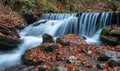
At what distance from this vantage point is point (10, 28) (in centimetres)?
1214

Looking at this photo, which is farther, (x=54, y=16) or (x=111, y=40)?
(x=54, y=16)

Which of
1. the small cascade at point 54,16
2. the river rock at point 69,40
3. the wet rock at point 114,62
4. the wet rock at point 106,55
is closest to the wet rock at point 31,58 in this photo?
the river rock at point 69,40

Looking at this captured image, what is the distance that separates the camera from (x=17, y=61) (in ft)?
31.3

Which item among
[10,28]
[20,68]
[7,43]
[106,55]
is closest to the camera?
[20,68]

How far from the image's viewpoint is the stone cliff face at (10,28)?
34.7 ft

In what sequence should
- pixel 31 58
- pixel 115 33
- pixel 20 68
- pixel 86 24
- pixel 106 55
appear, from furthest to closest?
pixel 86 24 < pixel 115 33 < pixel 31 58 < pixel 106 55 < pixel 20 68

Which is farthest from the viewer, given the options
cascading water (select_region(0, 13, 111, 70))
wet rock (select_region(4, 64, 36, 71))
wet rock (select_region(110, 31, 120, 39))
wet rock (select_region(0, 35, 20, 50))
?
cascading water (select_region(0, 13, 111, 70))

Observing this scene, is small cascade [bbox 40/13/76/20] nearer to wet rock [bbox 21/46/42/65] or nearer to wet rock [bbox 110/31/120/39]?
wet rock [bbox 110/31/120/39]

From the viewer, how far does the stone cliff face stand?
34.7 feet

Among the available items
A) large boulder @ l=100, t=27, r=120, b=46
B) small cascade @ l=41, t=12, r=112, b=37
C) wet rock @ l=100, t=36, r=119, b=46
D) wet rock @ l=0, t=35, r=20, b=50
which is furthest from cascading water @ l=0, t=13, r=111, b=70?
wet rock @ l=0, t=35, r=20, b=50

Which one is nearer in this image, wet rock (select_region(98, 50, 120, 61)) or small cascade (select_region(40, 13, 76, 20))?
wet rock (select_region(98, 50, 120, 61))

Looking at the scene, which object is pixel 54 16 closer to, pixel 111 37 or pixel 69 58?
pixel 111 37

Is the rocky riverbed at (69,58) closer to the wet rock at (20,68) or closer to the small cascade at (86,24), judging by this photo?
the wet rock at (20,68)

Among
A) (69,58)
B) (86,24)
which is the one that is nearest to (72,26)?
(86,24)
